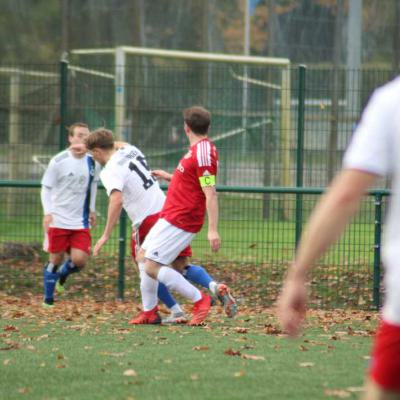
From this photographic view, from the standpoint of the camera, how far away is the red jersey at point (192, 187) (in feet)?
31.3

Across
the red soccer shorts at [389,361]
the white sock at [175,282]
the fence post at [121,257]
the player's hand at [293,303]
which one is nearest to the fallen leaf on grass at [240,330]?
the white sock at [175,282]

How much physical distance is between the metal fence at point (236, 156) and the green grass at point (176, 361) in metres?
2.76

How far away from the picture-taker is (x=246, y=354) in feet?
25.3

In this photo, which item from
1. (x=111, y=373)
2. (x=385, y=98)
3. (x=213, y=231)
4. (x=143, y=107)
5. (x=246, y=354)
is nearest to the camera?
(x=385, y=98)

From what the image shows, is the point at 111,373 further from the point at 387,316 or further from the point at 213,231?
the point at 387,316

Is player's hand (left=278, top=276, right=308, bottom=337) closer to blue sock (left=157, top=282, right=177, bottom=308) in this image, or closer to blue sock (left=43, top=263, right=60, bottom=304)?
blue sock (left=157, top=282, right=177, bottom=308)

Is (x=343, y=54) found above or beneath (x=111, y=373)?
above

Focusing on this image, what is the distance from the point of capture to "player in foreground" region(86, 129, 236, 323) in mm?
10047

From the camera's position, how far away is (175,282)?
9.62 meters

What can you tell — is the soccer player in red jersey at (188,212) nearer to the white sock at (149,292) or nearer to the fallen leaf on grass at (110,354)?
the white sock at (149,292)

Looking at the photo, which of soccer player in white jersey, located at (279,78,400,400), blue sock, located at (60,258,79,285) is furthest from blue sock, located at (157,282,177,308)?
soccer player in white jersey, located at (279,78,400,400)

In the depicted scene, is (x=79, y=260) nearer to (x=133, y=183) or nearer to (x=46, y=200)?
(x=46, y=200)

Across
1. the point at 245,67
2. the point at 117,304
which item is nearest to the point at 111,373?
the point at 117,304

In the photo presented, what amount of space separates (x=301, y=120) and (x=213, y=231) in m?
4.22
